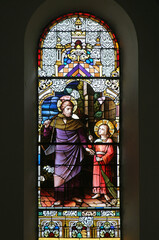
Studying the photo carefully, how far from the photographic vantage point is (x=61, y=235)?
569 centimetres

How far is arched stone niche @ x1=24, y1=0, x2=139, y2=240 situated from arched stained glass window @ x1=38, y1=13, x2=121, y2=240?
124mm

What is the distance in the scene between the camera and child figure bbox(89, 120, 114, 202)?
228 inches

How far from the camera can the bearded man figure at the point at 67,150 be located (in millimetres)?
5762

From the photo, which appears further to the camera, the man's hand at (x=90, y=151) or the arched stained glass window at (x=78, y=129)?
the man's hand at (x=90, y=151)

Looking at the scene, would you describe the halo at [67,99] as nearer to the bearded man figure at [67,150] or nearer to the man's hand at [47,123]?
the bearded man figure at [67,150]
